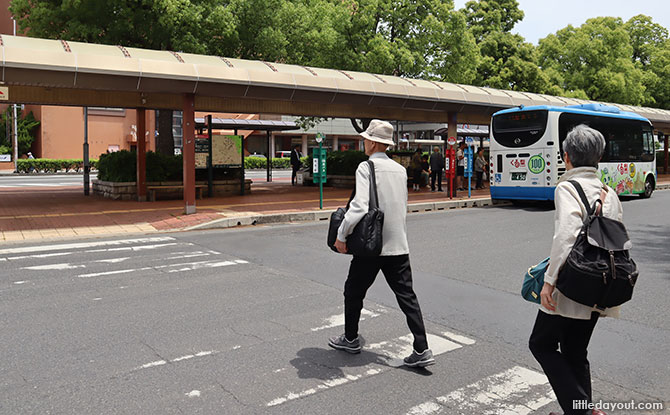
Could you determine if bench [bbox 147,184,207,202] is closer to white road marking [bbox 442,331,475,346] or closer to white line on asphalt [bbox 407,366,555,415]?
white road marking [bbox 442,331,475,346]

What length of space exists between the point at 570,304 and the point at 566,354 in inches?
15.5

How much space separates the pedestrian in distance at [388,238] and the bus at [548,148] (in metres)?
12.5

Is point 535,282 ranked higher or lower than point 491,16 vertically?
lower

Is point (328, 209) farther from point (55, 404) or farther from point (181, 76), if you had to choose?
point (55, 404)

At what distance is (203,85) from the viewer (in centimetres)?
1409

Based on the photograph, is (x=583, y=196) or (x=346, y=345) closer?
(x=583, y=196)

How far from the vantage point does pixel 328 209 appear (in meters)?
15.6

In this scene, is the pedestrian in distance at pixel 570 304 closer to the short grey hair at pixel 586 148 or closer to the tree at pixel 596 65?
the short grey hair at pixel 586 148

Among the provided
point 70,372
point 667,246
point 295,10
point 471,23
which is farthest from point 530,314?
point 471,23

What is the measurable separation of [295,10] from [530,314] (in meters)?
18.9

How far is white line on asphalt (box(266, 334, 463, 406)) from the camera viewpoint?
3.91 m

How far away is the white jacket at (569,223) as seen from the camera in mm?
3011

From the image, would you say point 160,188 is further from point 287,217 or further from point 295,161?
point 295,161

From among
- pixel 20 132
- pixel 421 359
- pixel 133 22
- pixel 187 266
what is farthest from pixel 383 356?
pixel 20 132
